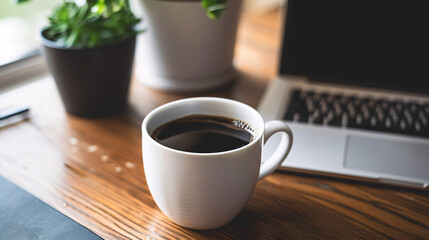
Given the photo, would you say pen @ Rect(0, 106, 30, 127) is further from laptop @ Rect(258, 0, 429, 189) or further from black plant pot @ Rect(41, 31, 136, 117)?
laptop @ Rect(258, 0, 429, 189)

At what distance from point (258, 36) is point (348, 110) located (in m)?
0.40

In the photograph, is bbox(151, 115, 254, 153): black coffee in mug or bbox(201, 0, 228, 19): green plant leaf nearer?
bbox(151, 115, 254, 153): black coffee in mug

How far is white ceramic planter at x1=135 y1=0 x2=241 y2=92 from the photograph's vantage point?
0.66 metres

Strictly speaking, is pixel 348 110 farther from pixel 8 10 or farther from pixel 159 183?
pixel 8 10

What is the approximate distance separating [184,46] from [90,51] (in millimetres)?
167

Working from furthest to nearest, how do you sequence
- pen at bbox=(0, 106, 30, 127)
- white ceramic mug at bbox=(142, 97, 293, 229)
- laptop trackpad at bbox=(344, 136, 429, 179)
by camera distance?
pen at bbox=(0, 106, 30, 127)
laptop trackpad at bbox=(344, 136, 429, 179)
white ceramic mug at bbox=(142, 97, 293, 229)

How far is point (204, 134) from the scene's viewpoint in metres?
0.45

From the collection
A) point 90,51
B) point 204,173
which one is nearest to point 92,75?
point 90,51

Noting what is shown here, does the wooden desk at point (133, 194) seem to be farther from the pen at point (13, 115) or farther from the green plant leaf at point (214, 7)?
the green plant leaf at point (214, 7)

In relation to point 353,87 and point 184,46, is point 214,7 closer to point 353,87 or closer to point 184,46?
point 184,46

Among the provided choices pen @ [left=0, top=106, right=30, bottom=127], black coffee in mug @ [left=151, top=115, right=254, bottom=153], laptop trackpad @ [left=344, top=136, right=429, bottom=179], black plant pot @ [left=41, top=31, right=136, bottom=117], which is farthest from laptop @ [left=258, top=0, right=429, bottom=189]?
pen @ [left=0, top=106, right=30, bottom=127]

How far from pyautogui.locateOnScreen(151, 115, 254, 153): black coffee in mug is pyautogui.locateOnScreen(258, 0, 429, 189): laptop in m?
0.10

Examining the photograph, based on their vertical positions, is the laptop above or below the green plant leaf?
below

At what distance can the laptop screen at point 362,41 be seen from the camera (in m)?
0.68
